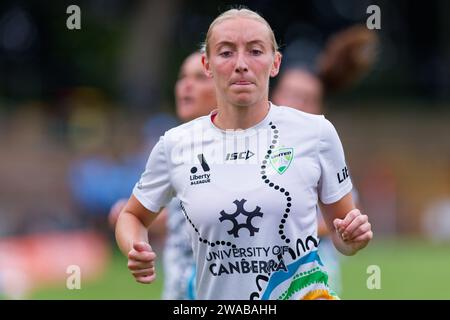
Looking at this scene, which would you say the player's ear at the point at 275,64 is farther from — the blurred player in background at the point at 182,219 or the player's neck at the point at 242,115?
the blurred player in background at the point at 182,219

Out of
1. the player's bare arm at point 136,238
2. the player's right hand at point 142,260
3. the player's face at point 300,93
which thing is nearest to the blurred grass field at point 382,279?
the player's face at point 300,93

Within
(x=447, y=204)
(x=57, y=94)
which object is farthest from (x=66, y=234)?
(x=447, y=204)

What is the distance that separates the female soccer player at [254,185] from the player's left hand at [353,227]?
1.1 inches

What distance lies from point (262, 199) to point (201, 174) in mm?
344

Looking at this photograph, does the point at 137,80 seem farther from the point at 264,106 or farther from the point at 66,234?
the point at 264,106

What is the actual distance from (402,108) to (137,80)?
7403mm

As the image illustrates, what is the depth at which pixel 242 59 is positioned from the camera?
4738 mm

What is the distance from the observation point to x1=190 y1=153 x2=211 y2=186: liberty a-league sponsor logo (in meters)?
4.86

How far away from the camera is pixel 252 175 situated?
4.80 m

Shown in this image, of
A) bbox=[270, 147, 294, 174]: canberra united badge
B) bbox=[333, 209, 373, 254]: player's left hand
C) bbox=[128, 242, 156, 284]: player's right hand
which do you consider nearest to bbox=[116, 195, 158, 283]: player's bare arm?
bbox=[128, 242, 156, 284]: player's right hand

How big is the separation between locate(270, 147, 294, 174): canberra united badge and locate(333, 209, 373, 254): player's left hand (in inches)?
14.2

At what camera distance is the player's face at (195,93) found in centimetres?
662

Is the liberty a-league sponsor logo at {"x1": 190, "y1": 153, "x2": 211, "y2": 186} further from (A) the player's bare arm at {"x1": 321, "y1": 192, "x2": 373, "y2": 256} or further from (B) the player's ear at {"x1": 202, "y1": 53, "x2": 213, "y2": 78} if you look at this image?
(A) the player's bare arm at {"x1": 321, "y1": 192, "x2": 373, "y2": 256}
